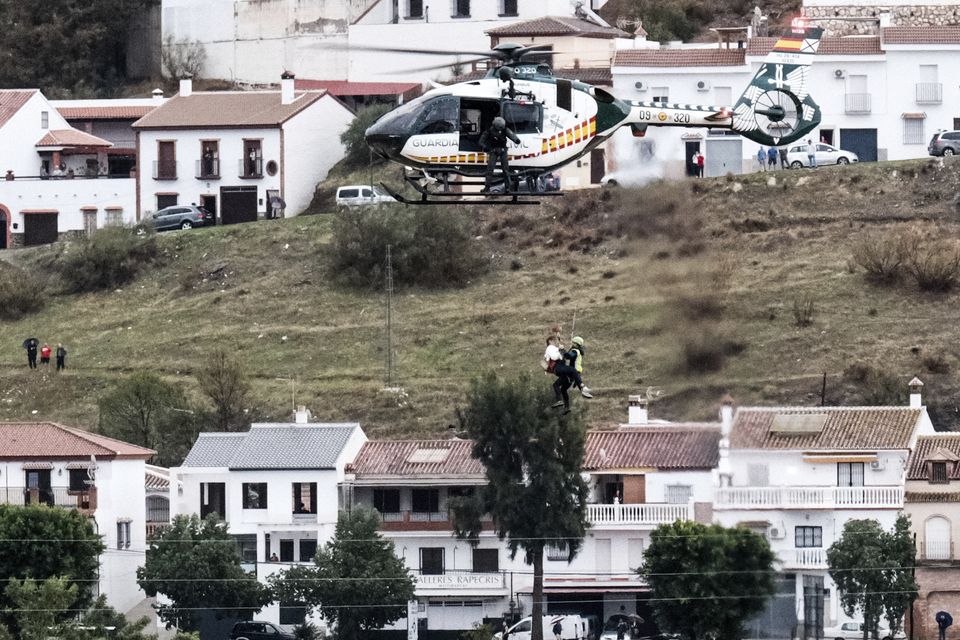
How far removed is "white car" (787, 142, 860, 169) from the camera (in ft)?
284

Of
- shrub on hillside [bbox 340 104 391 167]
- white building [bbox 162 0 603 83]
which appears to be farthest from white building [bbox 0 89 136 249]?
white building [bbox 162 0 603 83]

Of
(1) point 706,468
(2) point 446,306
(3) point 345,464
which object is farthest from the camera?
(2) point 446,306

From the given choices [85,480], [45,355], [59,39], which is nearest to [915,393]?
[85,480]

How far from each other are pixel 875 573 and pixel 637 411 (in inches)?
407

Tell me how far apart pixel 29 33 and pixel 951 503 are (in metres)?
55.7

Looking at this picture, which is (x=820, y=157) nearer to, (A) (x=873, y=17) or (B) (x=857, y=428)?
(A) (x=873, y=17)

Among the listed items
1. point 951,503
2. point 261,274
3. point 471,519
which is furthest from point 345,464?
point 261,274

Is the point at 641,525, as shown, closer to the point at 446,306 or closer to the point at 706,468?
the point at 706,468

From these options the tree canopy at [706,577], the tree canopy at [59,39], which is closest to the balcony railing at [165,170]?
the tree canopy at [59,39]

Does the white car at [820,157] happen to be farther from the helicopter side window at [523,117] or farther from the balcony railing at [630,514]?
the helicopter side window at [523,117]

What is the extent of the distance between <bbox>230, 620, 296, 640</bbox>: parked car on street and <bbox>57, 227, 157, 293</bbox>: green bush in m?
29.7

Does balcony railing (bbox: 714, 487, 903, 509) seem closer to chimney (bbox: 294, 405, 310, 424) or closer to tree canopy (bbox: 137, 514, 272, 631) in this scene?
tree canopy (bbox: 137, 514, 272, 631)

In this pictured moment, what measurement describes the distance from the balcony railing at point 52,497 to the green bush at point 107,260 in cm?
2341

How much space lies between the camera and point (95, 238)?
92.1 m
